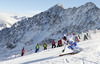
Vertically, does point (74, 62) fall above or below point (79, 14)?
below

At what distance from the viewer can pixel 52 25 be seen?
7425 cm

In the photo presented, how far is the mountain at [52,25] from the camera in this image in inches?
2331

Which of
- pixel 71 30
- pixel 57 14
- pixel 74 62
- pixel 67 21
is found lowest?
pixel 74 62

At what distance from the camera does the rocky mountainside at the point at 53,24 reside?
59278mm

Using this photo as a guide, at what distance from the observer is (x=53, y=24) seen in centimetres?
7431

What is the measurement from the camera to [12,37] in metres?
82.8

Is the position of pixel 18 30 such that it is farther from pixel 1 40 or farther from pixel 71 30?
pixel 71 30

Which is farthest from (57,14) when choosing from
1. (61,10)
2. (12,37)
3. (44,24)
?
(12,37)

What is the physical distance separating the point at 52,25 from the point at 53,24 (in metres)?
0.83

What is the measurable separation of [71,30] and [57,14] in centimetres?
2217

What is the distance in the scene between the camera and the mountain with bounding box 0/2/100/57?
194ft

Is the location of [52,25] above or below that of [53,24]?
below

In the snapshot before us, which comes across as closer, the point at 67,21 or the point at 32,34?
the point at 67,21

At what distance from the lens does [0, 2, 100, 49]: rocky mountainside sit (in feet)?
194
